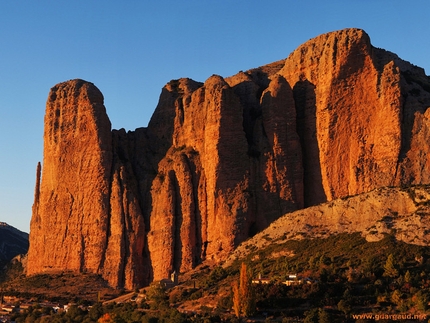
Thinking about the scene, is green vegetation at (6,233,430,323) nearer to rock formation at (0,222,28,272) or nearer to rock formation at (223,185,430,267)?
rock formation at (223,185,430,267)

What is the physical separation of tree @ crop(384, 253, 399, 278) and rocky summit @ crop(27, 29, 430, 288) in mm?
13262

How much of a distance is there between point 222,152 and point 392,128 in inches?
579

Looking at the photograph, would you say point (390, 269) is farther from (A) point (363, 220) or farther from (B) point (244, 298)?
(B) point (244, 298)

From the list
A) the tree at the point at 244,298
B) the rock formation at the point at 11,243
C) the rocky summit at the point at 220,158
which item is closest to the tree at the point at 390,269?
the tree at the point at 244,298

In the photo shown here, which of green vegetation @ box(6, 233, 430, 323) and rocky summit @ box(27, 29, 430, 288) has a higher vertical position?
rocky summit @ box(27, 29, 430, 288)

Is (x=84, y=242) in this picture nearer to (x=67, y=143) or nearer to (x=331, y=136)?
(x=67, y=143)

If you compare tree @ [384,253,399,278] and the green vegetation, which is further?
→ tree @ [384,253,399,278]

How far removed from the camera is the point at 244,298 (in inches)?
2237

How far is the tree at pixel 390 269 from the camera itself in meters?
58.0

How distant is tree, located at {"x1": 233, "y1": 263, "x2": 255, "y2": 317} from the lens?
56.5m

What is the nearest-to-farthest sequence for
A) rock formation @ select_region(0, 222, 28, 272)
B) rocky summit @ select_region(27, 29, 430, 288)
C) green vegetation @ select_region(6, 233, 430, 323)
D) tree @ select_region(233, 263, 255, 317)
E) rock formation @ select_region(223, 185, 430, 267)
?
green vegetation @ select_region(6, 233, 430, 323) < tree @ select_region(233, 263, 255, 317) < rock formation @ select_region(223, 185, 430, 267) < rocky summit @ select_region(27, 29, 430, 288) < rock formation @ select_region(0, 222, 28, 272)

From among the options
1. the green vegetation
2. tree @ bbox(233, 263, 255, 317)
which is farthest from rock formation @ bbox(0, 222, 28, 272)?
tree @ bbox(233, 263, 255, 317)

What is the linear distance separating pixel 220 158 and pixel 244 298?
21.4m

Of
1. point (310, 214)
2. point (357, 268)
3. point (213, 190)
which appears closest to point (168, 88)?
point (213, 190)
